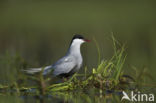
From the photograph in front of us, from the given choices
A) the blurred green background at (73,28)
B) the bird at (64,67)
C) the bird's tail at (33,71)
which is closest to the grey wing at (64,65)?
the bird at (64,67)

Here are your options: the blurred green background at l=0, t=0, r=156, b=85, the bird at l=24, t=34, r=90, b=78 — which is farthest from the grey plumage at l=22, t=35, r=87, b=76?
the blurred green background at l=0, t=0, r=156, b=85

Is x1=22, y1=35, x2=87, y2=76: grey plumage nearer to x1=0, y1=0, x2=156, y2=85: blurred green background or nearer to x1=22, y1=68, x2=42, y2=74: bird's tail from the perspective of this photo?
x1=22, y1=68, x2=42, y2=74: bird's tail

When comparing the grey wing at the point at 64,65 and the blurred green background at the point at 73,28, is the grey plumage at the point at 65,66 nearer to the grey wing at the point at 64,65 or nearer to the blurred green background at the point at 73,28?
the grey wing at the point at 64,65

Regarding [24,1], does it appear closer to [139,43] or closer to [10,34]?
[10,34]

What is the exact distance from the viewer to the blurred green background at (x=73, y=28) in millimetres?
13641

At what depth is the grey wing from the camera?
28.1ft

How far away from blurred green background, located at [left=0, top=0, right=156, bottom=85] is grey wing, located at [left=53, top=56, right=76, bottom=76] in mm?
811

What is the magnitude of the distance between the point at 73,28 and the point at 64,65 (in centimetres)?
1562

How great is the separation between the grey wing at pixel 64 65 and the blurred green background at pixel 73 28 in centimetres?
81

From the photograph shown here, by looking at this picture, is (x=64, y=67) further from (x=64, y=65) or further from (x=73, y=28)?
(x=73, y=28)

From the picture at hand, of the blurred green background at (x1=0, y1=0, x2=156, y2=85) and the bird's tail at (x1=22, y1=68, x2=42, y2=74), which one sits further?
the blurred green background at (x1=0, y1=0, x2=156, y2=85)

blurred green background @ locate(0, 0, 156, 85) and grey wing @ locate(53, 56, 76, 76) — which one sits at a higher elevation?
blurred green background @ locate(0, 0, 156, 85)

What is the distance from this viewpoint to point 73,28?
2417cm

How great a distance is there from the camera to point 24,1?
37.6 meters
